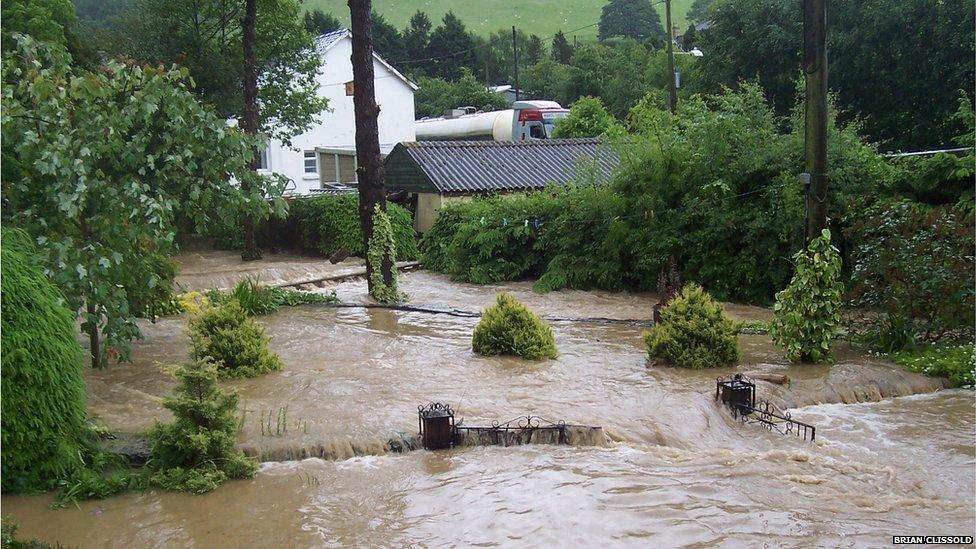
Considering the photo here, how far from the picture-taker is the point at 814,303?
1202 centimetres

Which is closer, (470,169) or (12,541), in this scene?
(12,541)

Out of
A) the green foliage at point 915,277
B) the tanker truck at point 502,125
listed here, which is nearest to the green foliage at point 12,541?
the green foliage at point 915,277

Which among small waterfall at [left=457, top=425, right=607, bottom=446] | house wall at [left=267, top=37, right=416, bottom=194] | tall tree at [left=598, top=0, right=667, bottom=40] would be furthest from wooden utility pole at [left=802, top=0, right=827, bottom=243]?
tall tree at [left=598, top=0, right=667, bottom=40]

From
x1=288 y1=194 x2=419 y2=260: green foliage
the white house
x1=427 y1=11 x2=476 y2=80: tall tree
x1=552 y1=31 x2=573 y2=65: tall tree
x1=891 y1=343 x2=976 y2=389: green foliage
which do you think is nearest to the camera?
x1=891 y1=343 x2=976 y2=389: green foliage

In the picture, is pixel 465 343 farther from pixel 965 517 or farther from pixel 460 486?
pixel 965 517

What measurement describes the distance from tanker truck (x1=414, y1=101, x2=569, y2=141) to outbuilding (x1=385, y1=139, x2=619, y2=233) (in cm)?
605

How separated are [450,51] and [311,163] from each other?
32743 millimetres

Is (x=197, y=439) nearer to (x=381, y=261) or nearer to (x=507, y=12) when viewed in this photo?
(x=381, y=261)

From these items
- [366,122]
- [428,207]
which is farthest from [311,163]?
[366,122]

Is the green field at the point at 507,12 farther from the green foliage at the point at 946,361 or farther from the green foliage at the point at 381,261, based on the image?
the green foliage at the point at 946,361

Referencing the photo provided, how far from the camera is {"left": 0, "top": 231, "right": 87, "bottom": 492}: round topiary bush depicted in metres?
7.55

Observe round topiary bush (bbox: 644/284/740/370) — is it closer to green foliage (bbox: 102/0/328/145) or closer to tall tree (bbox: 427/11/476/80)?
green foliage (bbox: 102/0/328/145)

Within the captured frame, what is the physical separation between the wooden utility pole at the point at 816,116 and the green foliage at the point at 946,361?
7.21 feet

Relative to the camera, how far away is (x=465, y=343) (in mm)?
14359
